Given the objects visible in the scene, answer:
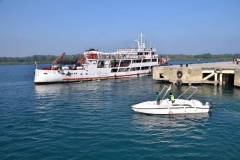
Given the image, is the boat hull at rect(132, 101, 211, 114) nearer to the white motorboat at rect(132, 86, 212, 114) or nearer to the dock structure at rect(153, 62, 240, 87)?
the white motorboat at rect(132, 86, 212, 114)

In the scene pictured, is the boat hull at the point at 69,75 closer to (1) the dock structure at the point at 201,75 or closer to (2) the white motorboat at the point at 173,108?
(1) the dock structure at the point at 201,75

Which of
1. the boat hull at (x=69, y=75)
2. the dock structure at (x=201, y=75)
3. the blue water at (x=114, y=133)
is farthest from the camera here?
the boat hull at (x=69, y=75)

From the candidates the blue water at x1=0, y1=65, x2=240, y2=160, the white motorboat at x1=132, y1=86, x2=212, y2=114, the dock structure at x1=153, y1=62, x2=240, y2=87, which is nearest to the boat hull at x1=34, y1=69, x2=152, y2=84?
the dock structure at x1=153, y1=62, x2=240, y2=87

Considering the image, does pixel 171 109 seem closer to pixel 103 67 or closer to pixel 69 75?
pixel 69 75

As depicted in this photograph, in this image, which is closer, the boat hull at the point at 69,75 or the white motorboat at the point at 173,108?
the white motorboat at the point at 173,108

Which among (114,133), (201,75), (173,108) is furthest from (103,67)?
(114,133)

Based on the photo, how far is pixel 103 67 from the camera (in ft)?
228

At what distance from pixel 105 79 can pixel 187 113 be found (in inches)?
1738

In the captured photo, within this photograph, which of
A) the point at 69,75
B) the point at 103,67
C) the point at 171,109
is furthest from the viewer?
the point at 103,67

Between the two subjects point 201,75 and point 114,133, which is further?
point 201,75

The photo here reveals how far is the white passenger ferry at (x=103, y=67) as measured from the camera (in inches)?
2345

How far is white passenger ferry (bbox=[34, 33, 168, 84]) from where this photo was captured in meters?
59.6

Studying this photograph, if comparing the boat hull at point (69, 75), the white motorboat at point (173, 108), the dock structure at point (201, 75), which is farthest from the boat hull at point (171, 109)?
the boat hull at point (69, 75)

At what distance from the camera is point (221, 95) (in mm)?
38625
